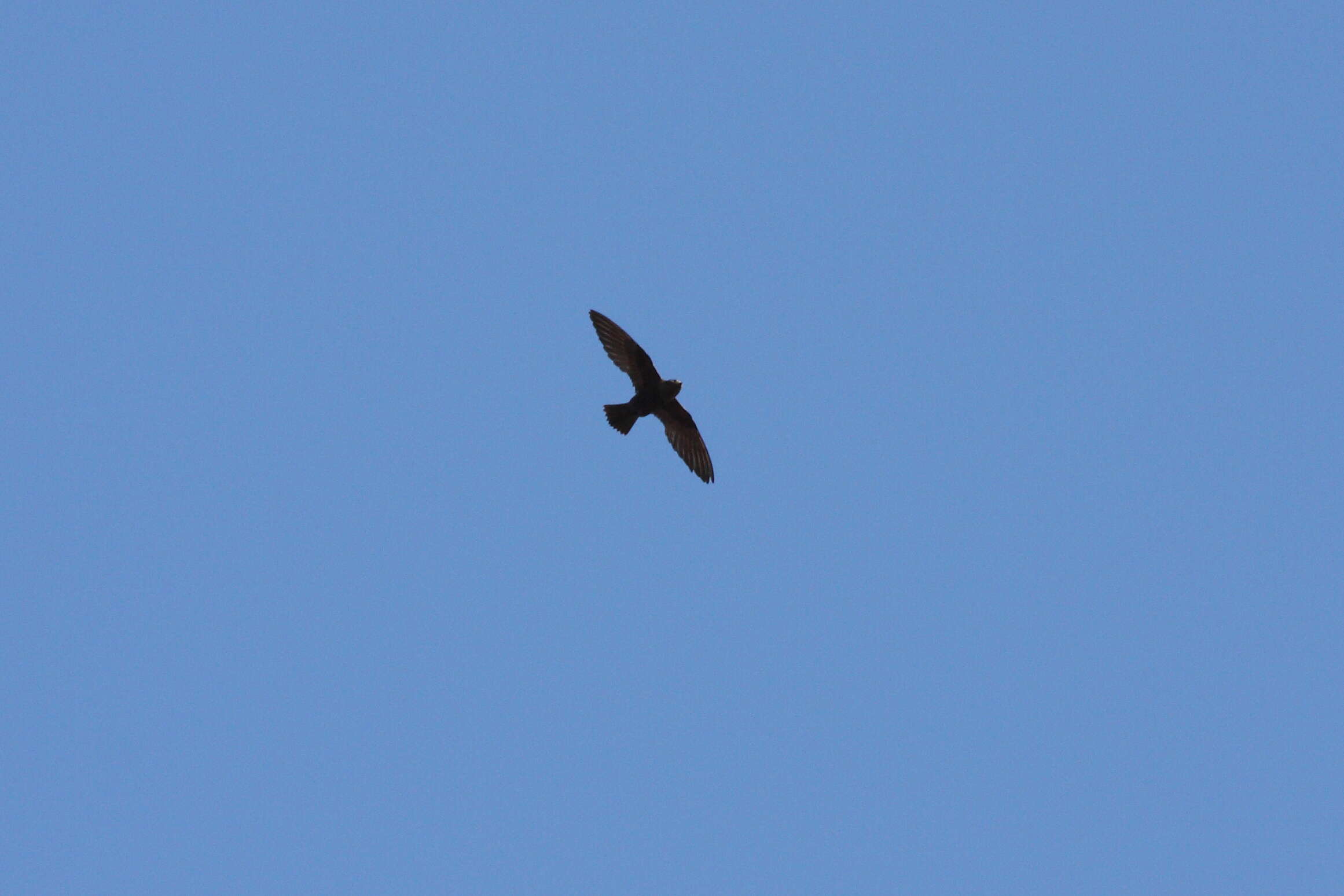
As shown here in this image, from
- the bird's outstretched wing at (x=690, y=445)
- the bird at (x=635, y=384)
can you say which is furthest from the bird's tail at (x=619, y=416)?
the bird's outstretched wing at (x=690, y=445)

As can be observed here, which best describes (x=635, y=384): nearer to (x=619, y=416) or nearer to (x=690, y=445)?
(x=619, y=416)

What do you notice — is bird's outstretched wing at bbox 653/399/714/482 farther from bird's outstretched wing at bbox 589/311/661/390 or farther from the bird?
bird's outstretched wing at bbox 589/311/661/390

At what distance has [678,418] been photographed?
21.2m

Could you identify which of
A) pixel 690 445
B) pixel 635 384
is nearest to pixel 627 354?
pixel 635 384

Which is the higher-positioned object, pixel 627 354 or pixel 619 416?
pixel 627 354

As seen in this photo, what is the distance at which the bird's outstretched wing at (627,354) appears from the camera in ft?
67.1

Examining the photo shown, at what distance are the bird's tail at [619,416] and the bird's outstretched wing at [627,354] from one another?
0.31m

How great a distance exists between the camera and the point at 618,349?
20.6m

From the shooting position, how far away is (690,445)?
21484 mm

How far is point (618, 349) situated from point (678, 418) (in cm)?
136

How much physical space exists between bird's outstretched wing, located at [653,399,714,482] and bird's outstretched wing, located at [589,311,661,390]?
2.84ft

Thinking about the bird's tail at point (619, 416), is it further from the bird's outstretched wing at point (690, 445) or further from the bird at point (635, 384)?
the bird's outstretched wing at point (690, 445)

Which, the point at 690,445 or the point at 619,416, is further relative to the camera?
the point at 690,445

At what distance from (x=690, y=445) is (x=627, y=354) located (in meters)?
1.74
